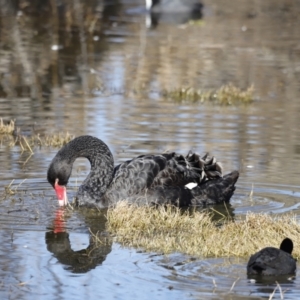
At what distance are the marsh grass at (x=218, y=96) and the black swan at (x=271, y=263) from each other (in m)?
10.7

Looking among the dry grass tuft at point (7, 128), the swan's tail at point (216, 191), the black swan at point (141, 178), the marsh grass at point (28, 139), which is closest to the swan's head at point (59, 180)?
the black swan at point (141, 178)

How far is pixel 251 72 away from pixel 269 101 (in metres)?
3.78

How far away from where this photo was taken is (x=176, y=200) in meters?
11.1

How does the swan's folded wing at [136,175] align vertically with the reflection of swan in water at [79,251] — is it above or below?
above

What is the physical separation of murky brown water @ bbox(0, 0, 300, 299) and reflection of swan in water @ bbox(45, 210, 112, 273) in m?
0.03

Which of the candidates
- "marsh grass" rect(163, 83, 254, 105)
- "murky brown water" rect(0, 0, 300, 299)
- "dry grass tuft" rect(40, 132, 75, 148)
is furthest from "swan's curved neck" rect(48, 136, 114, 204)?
"marsh grass" rect(163, 83, 254, 105)

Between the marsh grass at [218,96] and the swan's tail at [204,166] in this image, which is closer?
the swan's tail at [204,166]

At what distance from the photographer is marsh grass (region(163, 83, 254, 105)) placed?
18.4 metres

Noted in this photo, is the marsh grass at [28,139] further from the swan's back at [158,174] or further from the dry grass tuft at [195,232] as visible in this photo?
the dry grass tuft at [195,232]

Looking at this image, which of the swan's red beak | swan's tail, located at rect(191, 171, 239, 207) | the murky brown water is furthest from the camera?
swan's tail, located at rect(191, 171, 239, 207)

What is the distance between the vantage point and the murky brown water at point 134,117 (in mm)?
7879

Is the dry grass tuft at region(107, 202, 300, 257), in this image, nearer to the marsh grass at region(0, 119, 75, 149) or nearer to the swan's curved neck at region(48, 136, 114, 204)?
the swan's curved neck at region(48, 136, 114, 204)

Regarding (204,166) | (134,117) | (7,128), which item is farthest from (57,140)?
(204,166)

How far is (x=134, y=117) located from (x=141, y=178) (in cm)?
555
